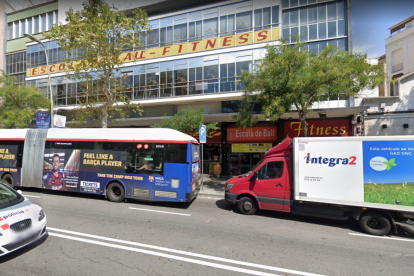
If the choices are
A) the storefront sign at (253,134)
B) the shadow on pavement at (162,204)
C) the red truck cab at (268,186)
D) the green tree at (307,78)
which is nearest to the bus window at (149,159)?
the shadow on pavement at (162,204)

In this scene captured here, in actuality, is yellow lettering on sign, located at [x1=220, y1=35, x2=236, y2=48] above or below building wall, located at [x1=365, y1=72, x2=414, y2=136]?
above

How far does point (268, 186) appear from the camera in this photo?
23.2 feet

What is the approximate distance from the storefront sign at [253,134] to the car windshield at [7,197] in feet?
43.3

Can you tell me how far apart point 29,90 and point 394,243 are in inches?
938

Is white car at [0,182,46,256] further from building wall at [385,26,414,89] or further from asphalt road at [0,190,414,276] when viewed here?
building wall at [385,26,414,89]

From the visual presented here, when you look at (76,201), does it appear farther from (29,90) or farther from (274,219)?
(29,90)

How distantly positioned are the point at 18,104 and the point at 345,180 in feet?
74.8

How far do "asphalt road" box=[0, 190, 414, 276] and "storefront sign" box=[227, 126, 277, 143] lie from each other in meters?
8.69

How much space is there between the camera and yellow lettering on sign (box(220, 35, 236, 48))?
15.2 metres

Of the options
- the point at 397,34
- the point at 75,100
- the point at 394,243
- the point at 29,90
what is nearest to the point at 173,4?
the point at 75,100

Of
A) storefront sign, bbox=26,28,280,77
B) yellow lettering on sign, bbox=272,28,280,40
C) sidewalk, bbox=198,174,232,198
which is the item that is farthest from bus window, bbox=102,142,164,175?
yellow lettering on sign, bbox=272,28,280,40

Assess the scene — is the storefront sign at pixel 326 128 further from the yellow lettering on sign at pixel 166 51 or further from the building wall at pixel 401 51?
the building wall at pixel 401 51

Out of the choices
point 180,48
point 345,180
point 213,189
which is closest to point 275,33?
point 180,48

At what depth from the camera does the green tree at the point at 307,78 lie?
866 cm
